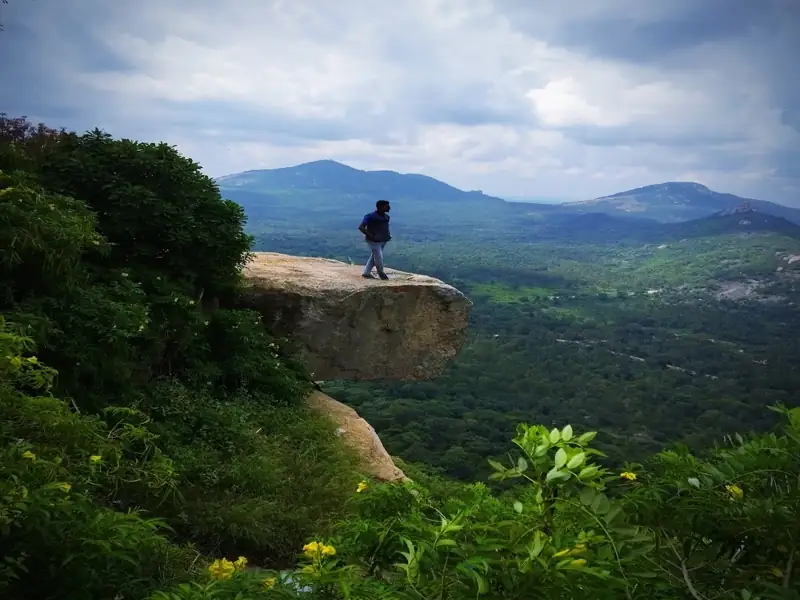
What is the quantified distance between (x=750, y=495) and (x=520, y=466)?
0.63 metres

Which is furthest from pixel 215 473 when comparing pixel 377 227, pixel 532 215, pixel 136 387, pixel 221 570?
pixel 532 215

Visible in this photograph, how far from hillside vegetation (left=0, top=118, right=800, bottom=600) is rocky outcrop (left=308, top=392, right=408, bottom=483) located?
1.59 ft

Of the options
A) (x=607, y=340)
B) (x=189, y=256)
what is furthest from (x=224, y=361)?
(x=607, y=340)

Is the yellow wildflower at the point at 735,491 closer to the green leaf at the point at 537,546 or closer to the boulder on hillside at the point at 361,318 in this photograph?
the green leaf at the point at 537,546

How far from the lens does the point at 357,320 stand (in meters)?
9.84

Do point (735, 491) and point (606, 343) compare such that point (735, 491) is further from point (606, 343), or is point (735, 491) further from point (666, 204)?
point (666, 204)

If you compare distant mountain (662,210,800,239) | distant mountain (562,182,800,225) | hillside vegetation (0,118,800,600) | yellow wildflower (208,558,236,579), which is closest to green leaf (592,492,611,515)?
hillside vegetation (0,118,800,600)

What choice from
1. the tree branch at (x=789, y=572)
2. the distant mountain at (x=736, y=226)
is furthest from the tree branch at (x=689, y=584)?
the distant mountain at (x=736, y=226)

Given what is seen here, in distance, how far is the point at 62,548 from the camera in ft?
8.11

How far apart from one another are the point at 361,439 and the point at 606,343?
1572 inches

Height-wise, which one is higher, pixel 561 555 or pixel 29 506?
pixel 561 555

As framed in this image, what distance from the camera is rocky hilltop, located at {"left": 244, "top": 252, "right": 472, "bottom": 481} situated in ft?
31.4

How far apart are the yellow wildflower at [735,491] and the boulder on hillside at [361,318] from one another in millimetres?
8312

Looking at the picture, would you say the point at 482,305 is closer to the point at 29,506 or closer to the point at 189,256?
the point at 189,256
